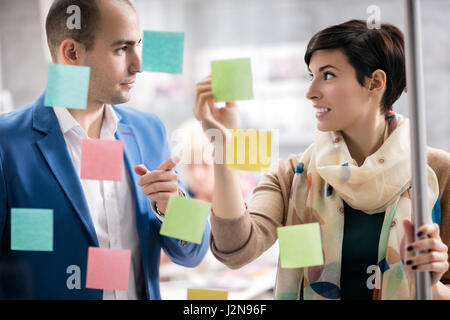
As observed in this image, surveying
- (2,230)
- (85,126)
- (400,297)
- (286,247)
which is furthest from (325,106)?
(2,230)

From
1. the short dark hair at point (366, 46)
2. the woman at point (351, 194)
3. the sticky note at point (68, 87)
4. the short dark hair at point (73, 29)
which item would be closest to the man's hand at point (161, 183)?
the woman at point (351, 194)

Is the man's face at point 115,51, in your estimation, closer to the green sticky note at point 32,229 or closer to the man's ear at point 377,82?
the green sticky note at point 32,229

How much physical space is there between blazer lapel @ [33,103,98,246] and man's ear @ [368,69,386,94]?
717 mm

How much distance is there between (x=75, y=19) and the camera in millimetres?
1009

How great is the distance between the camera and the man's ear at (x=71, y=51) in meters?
1.01

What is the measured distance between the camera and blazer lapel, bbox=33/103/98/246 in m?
1.00

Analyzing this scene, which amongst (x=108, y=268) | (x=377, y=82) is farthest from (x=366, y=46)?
(x=108, y=268)

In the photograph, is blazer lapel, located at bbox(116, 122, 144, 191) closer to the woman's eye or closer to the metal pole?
the woman's eye

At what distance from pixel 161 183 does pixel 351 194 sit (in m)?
0.44

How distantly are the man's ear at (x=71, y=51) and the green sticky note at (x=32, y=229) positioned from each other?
34cm

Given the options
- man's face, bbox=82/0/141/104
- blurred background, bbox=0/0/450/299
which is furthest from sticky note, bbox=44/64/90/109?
blurred background, bbox=0/0/450/299

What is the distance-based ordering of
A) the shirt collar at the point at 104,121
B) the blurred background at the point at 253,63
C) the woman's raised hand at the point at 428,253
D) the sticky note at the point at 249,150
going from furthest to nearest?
1. the blurred background at the point at 253,63
2. the shirt collar at the point at 104,121
3. the sticky note at the point at 249,150
4. the woman's raised hand at the point at 428,253

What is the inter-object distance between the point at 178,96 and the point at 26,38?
108cm

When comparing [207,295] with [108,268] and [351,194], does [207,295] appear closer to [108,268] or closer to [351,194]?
[108,268]
